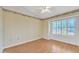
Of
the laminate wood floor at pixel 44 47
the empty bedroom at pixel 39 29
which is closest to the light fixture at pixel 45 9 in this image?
the empty bedroom at pixel 39 29

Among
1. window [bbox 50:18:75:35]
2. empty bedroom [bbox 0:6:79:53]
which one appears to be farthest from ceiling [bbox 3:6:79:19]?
window [bbox 50:18:75:35]

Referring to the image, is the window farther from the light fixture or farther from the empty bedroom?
the light fixture

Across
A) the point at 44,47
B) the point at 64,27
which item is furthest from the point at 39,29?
the point at 64,27

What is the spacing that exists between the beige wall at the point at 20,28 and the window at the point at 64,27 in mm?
229

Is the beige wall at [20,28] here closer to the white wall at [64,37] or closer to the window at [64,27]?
the white wall at [64,37]

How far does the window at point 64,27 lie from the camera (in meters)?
1.52

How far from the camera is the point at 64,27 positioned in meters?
1.59

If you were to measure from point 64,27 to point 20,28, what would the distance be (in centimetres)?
71

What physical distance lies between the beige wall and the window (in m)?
0.23

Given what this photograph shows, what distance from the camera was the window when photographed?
5.00 ft

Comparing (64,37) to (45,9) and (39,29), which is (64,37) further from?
(45,9)
